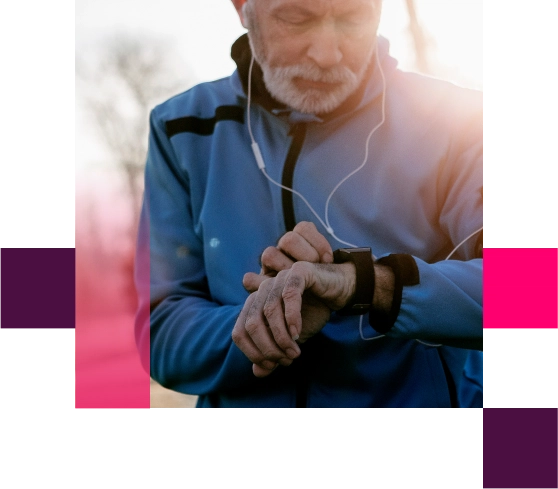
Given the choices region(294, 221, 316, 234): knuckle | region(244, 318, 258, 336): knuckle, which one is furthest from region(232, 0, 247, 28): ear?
region(244, 318, 258, 336): knuckle

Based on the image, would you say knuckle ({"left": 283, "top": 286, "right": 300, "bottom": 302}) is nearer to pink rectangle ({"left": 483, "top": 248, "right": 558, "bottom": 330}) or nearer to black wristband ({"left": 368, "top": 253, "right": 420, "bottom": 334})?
black wristband ({"left": 368, "top": 253, "right": 420, "bottom": 334})

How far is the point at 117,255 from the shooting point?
1.92 metres

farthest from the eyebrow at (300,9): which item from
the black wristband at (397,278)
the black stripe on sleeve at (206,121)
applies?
the black wristband at (397,278)

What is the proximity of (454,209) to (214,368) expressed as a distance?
0.77 metres

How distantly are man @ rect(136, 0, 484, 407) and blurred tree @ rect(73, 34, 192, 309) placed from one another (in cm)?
7

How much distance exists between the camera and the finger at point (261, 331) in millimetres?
1448

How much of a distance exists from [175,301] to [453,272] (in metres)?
0.75

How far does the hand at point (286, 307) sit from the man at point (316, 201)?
12 centimetres

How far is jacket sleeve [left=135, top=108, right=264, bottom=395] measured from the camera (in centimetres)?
174

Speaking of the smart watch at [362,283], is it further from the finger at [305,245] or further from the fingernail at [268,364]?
the fingernail at [268,364]

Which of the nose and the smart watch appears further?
the nose

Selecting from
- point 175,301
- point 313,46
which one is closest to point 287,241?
point 175,301

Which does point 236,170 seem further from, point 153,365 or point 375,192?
point 153,365

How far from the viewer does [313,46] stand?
5.65 feet
